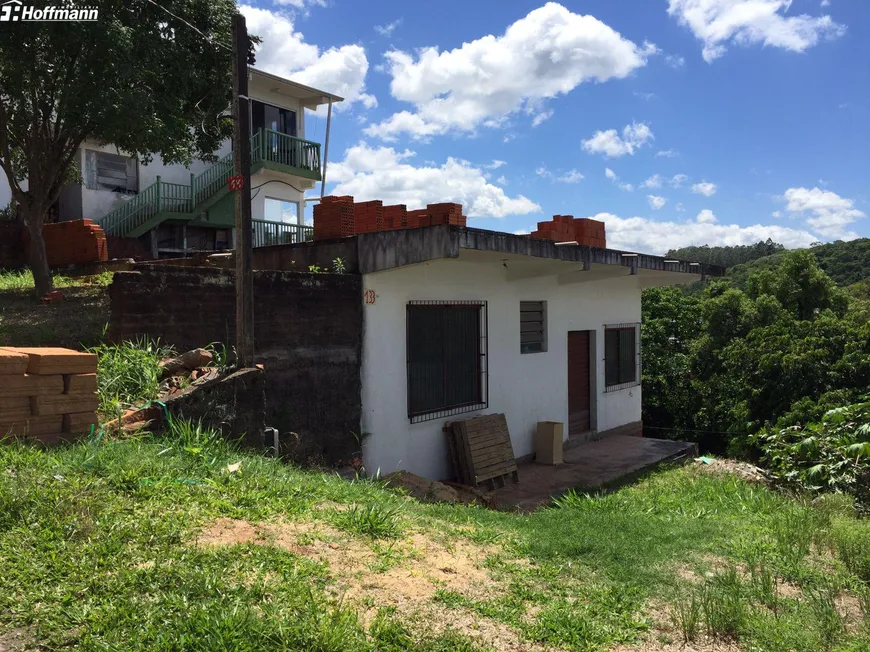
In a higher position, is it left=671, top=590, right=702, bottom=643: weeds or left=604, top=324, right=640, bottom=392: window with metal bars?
left=604, top=324, right=640, bottom=392: window with metal bars

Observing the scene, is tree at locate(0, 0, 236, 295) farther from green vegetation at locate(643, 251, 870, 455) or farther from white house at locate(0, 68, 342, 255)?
green vegetation at locate(643, 251, 870, 455)

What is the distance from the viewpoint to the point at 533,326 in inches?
447

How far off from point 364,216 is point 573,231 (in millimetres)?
3917

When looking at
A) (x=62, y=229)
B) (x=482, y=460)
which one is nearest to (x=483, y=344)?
(x=482, y=460)

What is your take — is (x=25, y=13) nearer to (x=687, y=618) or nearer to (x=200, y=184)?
(x=200, y=184)

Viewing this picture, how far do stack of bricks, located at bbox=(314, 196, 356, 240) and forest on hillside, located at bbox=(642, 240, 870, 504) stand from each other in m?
6.91

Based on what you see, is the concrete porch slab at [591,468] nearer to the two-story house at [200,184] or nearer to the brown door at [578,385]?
the brown door at [578,385]

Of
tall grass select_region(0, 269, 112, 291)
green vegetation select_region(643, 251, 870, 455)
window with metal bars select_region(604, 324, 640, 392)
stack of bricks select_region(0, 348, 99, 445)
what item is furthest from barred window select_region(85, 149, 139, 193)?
green vegetation select_region(643, 251, 870, 455)

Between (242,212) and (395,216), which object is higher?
(395,216)

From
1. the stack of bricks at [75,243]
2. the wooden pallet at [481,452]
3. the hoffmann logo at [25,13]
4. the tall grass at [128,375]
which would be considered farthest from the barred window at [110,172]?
the wooden pallet at [481,452]

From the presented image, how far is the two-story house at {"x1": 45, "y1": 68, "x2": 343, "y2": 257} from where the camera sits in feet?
54.6

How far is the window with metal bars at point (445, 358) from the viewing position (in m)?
8.87

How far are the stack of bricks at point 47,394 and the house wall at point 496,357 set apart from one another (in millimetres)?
3302

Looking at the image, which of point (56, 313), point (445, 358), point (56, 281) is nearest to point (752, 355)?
point (445, 358)
